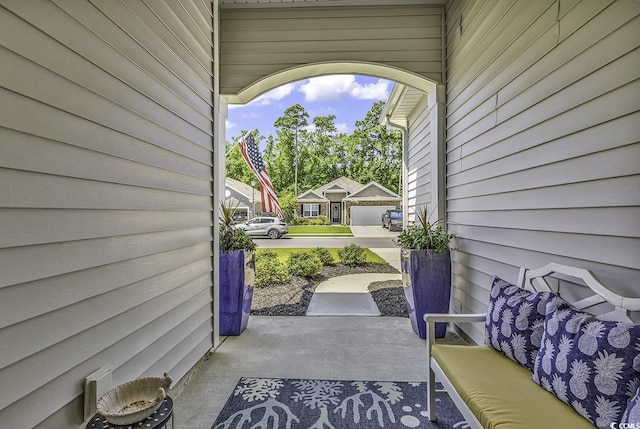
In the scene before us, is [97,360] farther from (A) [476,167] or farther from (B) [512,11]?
(B) [512,11]

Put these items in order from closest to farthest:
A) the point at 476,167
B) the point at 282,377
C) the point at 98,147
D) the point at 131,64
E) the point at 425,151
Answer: the point at 98,147
the point at 131,64
the point at 282,377
the point at 476,167
the point at 425,151

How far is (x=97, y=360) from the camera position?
144cm

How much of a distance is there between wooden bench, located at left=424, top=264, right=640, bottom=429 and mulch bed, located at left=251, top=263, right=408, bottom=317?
6.96ft

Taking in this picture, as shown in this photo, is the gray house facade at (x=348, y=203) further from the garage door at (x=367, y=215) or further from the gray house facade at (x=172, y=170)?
the gray house facade at (x=172, y=170)

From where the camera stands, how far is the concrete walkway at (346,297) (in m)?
4.03

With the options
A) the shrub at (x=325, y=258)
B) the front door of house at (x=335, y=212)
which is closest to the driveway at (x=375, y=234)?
the front door of house at (x=335, y=212)

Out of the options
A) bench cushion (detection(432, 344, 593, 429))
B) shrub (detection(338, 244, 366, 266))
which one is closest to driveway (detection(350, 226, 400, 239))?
A: shrub (detection(338, 244, 366, 266))

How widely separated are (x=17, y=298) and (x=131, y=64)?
1.25 meters

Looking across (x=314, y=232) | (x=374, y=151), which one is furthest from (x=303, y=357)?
→ (x=374, y=151)

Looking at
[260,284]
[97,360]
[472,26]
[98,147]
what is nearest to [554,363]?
[97,360]

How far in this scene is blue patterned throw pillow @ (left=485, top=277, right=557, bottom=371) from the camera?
1599mm

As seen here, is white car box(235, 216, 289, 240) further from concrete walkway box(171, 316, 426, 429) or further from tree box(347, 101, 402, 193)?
tree box(347, 101, 402, 193)

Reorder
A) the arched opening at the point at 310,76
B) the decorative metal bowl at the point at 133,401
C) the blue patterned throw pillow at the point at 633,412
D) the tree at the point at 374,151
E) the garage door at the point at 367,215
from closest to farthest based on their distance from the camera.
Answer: the blue patterned throw pillow at the point at 633,412 → the decorative metal bowl at the point at 133,401 → the arched opening at the point at 310,76 → the garage door at the point at 367,215 → the tree at the point at 374,151

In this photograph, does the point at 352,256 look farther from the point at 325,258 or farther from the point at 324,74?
the point at 324,74
